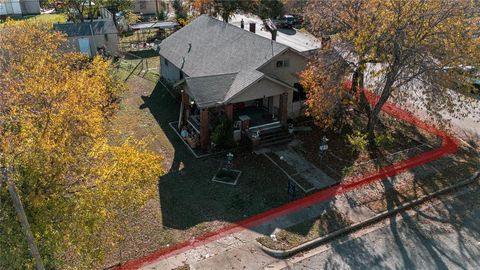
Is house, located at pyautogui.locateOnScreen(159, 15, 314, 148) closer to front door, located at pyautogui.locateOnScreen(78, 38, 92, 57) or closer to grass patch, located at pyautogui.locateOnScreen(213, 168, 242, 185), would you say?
grass patch, located at pyautogui.locateOnScreen(213, 168, 242, 185)

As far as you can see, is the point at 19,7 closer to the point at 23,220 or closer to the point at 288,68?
the point at 288,68

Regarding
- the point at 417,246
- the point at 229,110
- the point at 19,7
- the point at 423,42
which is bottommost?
the point at 417,246

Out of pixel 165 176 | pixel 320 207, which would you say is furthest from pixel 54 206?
pixel 320 207

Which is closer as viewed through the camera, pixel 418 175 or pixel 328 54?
pixel 418 175

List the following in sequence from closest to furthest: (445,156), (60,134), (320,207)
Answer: (60,134) < (320,207) < (445,156)

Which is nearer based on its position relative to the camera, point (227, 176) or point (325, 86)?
point (227, 176)

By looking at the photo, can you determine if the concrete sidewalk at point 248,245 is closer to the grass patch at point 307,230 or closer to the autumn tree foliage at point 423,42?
the grass patch at point 307,230

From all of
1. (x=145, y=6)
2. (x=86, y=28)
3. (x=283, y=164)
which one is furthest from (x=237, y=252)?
(x=145, y=6)

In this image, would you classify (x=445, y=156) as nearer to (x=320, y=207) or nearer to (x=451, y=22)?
(x=451, y=22)
